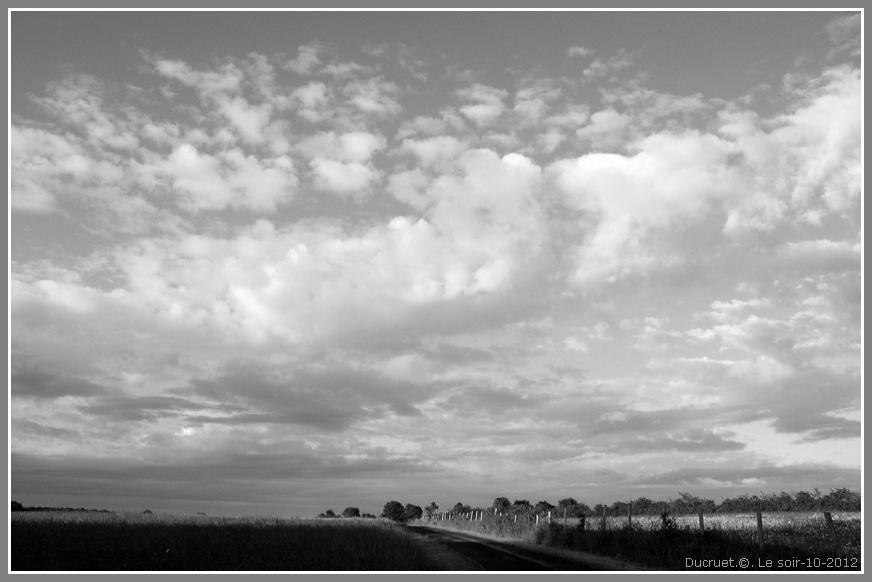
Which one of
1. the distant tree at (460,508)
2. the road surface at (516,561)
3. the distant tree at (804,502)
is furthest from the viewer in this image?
the distant tree at (460,508)

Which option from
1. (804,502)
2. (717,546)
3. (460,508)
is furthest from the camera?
(460,508)

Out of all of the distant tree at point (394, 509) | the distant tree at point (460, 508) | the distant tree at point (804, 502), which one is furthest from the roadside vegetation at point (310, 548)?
the distant tree at point (394, 509)

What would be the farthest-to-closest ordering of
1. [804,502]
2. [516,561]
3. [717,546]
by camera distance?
[804,502] → [516,561] → [717,546]

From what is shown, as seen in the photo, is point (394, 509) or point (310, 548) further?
point (394, 509)

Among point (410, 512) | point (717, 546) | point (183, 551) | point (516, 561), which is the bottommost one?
point (410, 512)

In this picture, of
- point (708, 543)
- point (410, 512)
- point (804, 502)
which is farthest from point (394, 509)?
point (708, 543)

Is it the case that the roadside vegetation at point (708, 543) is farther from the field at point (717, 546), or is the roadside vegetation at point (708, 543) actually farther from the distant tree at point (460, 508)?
the distant tree at point (460, 508)

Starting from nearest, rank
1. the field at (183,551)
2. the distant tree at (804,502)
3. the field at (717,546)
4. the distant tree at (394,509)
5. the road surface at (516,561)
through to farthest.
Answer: the field at (717,546) → the field at (183,551) → the road surface at (516,561) → the distant tree at (804,502) → the distant tree at (394,509)

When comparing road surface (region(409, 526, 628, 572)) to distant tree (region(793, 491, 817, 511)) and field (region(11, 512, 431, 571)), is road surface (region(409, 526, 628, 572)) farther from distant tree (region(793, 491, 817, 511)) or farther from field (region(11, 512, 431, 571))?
distant tree (region(793, 491, 817, 511))

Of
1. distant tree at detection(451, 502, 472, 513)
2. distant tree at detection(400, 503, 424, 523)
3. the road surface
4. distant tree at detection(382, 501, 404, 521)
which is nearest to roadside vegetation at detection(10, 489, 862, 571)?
the road surface

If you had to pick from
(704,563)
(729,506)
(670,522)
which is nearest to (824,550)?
(704,563)

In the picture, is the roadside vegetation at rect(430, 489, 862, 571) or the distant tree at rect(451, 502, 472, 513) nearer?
the roadside vegetation at rect(430, 489, 862, 571)

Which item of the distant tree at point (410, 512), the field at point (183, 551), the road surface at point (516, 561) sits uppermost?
the field at point (183, 551)

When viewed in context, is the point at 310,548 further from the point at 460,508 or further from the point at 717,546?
the point at 460,508
